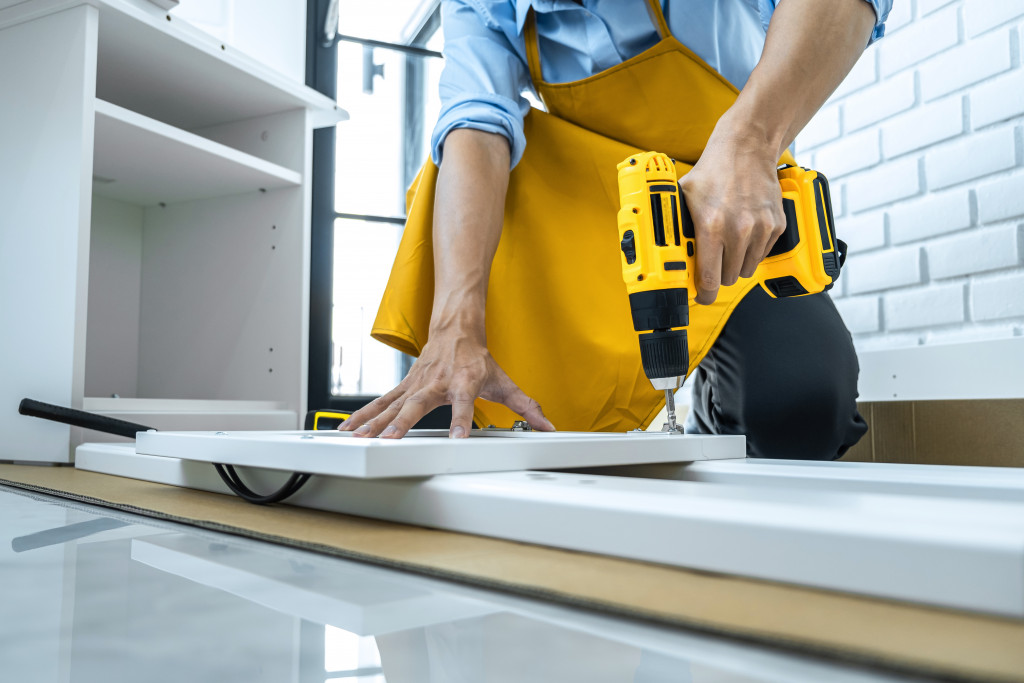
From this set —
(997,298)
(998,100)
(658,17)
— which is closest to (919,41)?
(998,100)

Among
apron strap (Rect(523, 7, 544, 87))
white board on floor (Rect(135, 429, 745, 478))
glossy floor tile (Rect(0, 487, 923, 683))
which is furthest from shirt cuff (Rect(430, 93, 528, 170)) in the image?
glossy floor tile (Rect(0, 487, 923, 683))

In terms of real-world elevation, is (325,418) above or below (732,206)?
below

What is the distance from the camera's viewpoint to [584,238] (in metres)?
1.27

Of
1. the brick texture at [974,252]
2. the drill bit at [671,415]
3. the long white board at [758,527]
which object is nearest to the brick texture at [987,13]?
the brick texture at [974,252]

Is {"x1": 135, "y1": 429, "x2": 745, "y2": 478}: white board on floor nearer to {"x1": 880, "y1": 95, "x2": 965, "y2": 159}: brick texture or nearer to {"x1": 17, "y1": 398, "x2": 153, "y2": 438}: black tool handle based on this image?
{"x1": 17, "y1": 398, "x2": 153, "y2": 438}: black tool handle

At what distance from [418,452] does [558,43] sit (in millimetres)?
1000

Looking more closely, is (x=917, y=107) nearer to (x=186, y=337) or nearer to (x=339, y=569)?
(x=339, y=569)

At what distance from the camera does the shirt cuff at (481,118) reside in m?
1.16

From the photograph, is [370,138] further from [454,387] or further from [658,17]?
[454,387]

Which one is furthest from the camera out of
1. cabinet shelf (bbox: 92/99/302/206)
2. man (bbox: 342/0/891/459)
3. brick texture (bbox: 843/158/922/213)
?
brick texture (bbox: 843/158/922/213)

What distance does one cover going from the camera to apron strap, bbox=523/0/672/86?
3.93 feet

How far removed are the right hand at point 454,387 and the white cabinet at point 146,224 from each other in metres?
0.61

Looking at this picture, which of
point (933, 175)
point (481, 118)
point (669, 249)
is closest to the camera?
point (669, 249)

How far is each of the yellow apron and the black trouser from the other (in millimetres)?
98
